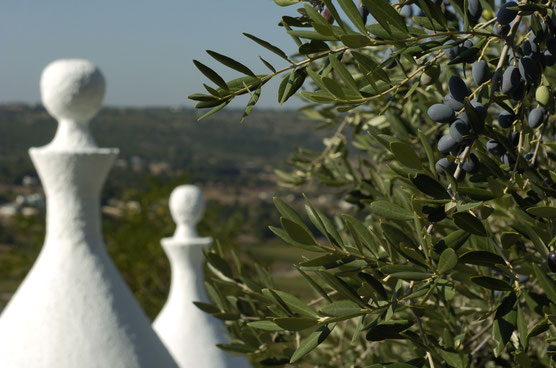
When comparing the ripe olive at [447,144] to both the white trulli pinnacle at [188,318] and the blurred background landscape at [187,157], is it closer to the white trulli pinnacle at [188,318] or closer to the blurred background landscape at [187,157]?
the white trulli pinnacle at [188,318]

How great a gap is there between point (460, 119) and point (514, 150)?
152mm

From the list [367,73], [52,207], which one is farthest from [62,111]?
[367,73]

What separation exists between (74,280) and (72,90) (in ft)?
2.48

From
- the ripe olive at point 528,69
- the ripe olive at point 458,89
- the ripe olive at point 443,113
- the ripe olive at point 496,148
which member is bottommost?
the ripe olive at point 496,148

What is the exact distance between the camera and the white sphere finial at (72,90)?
109 inches

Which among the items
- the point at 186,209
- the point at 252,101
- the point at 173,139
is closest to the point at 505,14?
the point at 252,101

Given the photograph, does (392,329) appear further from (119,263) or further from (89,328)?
(119,263)

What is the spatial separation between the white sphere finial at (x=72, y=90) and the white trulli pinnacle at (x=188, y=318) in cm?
123

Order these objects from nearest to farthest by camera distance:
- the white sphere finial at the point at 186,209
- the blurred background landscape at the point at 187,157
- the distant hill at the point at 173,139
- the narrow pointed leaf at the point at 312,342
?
A: 1. the narrow pointed leaf at the point at 312,342
2. the white sphere finial at the point at 186,209
3. the blurred background landscape at the point at 187,157
4. the distant hill at the point at 173,139

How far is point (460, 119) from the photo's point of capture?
3.64 feet

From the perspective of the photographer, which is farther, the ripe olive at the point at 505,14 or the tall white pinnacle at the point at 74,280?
the tall white pinnacle at the point at 74,280

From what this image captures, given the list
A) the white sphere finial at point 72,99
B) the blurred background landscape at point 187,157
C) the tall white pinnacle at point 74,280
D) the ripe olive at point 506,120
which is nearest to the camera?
the ripe olive at point 506,120

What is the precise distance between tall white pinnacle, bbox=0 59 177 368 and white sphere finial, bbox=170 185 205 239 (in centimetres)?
123

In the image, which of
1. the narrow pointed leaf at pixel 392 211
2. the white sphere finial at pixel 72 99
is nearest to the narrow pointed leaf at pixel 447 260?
the narrow pointed leaf at pixel 392 211
